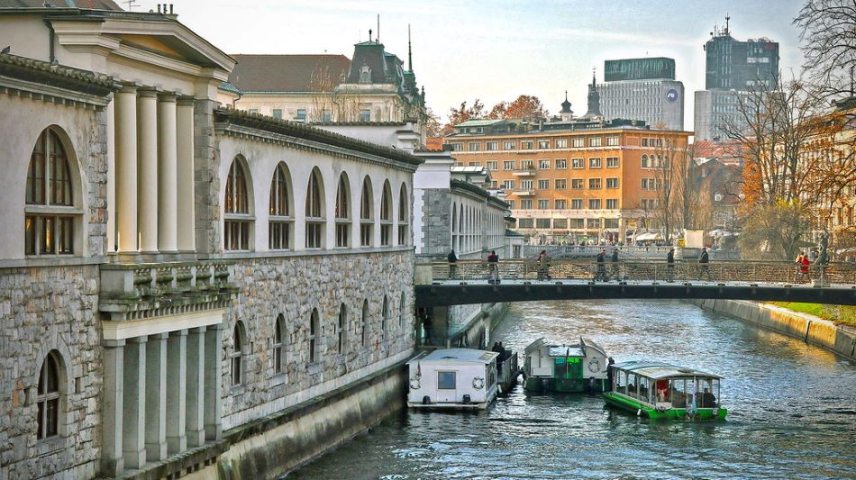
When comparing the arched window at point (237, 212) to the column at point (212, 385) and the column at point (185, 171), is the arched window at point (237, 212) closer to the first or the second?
the column at point (185, 171)

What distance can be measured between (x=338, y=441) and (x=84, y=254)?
1547 centimetres

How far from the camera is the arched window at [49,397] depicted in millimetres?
25094

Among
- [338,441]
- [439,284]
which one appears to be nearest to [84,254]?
[338,441]

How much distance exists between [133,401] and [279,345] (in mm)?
9962

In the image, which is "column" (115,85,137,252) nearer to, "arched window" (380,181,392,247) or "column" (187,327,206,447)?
"column" (187,327,206,447)

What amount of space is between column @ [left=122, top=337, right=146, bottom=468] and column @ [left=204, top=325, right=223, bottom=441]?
3.82 metres

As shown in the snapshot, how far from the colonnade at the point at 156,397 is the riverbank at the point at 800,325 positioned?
42.1 m

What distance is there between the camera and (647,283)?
178 ft

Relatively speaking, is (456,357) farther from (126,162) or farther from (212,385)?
(126,162)

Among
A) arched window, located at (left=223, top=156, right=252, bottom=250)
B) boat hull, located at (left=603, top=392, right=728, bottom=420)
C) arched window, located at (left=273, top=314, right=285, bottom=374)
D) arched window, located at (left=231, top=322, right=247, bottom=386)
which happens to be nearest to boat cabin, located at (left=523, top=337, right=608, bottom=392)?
boat hull, located at (left=603, top=392, right=728, bottom=420)

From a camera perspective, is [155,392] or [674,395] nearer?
[155,392]

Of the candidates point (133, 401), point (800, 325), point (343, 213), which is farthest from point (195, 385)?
point (800, 325)

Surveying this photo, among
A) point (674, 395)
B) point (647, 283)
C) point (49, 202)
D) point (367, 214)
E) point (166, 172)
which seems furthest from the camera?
point (647, 283)

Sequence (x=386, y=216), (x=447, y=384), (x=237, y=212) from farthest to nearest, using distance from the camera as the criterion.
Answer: (x=386, y=216) → (x=447, y=384) → (x=237, y=212)
